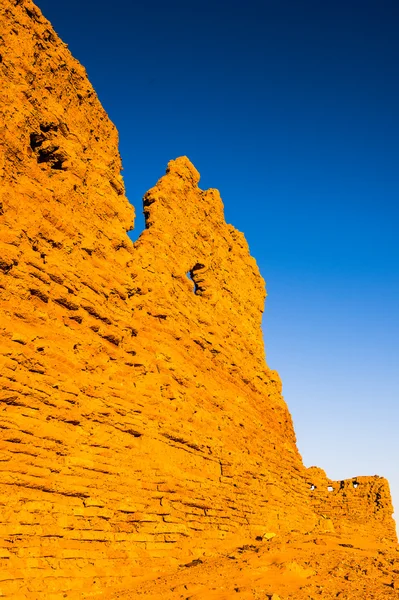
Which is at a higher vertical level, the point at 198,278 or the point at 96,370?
the point at 198,278

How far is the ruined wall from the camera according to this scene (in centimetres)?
741

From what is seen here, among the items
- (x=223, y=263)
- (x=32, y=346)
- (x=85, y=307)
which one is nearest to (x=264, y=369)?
(x=223, y=263)

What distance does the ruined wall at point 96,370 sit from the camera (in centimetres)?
741

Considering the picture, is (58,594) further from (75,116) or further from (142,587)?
(75,116)

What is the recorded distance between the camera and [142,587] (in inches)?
312

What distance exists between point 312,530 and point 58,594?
12.0 meters

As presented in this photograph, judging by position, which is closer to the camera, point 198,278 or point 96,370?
point 96,370

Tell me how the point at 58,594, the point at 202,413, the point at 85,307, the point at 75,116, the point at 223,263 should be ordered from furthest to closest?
the point at 223,263 → the point at 202,413 → the point at 75,116 → the point at 85,307 → the point at 58,594

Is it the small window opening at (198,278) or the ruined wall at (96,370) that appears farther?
the small window opening at (198,278)

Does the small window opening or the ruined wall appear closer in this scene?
the ruined wall

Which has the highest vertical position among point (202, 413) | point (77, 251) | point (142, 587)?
point (77, 251)

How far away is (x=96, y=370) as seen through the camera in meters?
9.20

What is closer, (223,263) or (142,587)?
(142,587)

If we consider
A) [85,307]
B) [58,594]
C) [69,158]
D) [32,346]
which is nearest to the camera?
[58,594]
